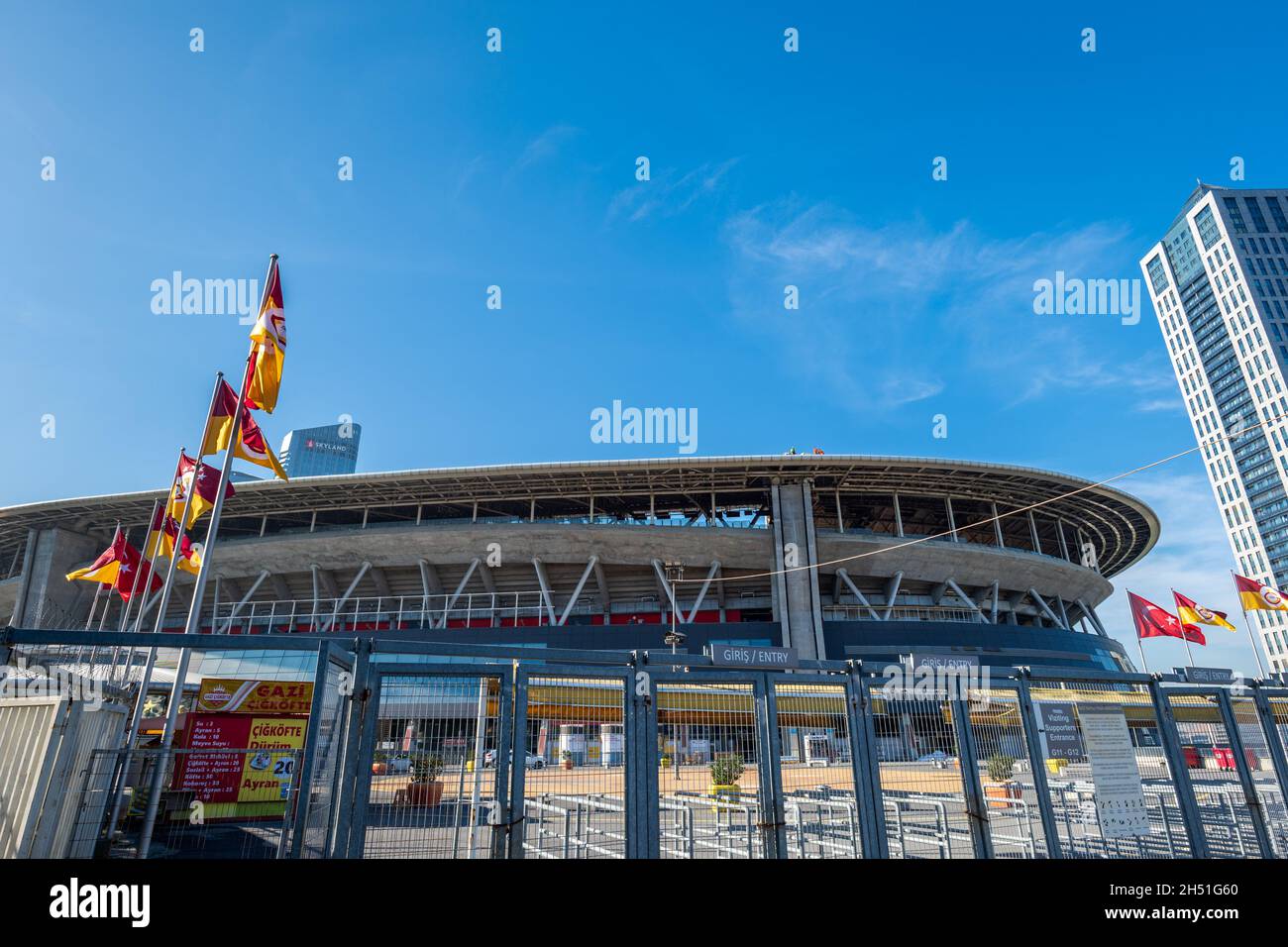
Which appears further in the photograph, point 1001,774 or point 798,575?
point 798,575

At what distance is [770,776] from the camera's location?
270 inches

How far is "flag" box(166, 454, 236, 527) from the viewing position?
16.3 metres

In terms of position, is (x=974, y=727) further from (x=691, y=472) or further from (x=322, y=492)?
(x=322, y=492)

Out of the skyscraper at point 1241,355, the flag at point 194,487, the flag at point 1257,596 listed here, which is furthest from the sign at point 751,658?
the skyscraper at point 1241,355

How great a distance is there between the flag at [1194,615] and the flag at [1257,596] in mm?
2119

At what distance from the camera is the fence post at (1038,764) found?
7.20 metres

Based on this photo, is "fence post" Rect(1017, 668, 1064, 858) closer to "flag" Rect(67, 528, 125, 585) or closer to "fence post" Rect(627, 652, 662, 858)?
"fence post" Rect(627, 652, 662, 858)

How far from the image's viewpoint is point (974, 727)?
25.6 feet

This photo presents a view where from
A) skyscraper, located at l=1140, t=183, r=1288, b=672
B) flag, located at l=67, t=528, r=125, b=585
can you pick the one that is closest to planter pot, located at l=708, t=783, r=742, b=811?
flag, located at l=67, t=528, r=125, b=585

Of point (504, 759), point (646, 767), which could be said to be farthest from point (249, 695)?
point (646, 767)

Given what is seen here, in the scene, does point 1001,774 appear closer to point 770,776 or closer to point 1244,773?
point 1244,773

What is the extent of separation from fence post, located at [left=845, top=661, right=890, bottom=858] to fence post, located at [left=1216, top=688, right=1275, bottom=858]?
4.92m

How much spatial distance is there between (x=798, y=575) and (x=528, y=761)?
36.9 metres
